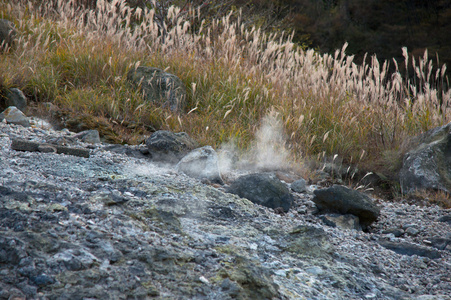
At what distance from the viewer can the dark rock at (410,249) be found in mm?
2267

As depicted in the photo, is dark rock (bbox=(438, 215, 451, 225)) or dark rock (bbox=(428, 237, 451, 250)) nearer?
dark rock (bbox=(428, 237, 451, 250))

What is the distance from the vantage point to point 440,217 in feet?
9.93

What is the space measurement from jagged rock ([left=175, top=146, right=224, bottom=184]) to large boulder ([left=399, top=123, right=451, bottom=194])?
77.8 inches

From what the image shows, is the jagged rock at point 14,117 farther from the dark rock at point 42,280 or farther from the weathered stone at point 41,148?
the dark rock at point 42,280

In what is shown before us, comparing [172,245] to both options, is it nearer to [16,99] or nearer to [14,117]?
[14,117]

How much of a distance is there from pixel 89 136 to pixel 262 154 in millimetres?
1702

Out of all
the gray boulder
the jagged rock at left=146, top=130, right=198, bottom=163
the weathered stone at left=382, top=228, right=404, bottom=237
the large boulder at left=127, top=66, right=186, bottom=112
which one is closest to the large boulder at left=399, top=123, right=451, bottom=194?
the weathered stone at left=382, top=228, right=404, bottom=237

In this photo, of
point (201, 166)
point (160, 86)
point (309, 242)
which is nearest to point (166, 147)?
point (201, 166)

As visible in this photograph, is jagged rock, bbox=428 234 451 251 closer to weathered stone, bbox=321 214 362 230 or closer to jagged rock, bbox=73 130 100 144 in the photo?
weathered stone, bbox=321 214 362 230

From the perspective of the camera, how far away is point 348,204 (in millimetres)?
2797

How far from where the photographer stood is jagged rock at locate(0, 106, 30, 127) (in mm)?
3643

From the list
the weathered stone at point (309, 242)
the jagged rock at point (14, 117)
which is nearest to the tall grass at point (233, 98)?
the jagged rock at point (14, 117)

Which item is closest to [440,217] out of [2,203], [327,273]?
[327,273]

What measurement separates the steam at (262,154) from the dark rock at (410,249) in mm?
1507
